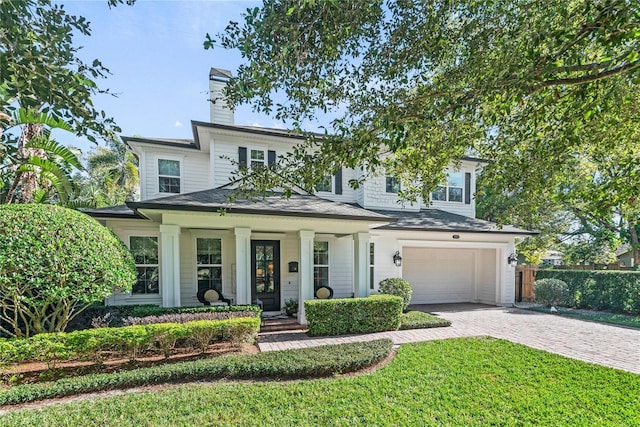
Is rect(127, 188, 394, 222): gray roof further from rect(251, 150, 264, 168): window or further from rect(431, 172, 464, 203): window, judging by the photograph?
rect(431, 172, 464, 203): window

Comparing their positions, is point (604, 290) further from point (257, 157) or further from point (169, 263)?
point (169, 263)

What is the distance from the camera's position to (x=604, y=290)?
11930mm

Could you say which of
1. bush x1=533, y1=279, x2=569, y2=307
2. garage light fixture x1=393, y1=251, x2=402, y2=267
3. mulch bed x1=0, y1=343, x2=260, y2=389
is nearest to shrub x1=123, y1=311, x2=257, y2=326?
mulch bed x1=0, y1=343, x2=260, y2=389

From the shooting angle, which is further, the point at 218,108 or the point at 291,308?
the point at 218,108

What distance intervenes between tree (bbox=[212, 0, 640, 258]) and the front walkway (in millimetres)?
3935

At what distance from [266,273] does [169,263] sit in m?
3.56

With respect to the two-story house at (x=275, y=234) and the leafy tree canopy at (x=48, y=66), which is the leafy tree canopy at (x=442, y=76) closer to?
the leafy tree canopy at (x=48, y=66)

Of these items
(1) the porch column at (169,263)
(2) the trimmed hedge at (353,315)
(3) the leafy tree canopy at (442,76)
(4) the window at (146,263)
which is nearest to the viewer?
(3) the leafy tree canopy at (442,76)

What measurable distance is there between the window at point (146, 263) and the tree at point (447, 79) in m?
6.88

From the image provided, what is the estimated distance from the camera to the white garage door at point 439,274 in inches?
530

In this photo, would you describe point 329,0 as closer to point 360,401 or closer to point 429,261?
point 360,401

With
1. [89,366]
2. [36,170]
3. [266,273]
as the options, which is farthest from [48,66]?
[266,273]

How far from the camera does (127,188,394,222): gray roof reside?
7.23 m

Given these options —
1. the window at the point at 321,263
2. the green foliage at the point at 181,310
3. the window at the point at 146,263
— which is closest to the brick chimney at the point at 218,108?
the window at the point at 146,263
